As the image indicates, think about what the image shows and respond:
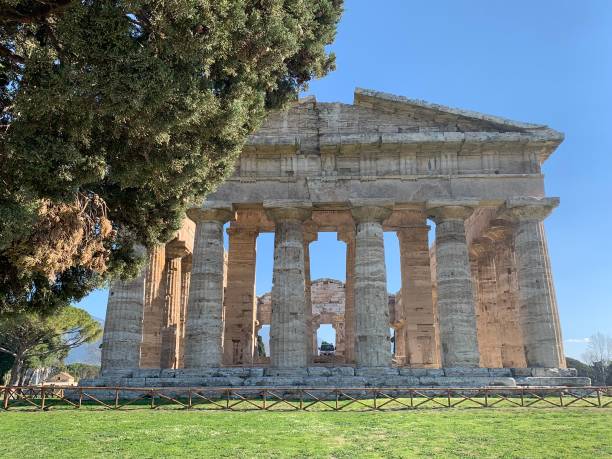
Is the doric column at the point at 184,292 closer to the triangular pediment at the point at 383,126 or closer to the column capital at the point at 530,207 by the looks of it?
the triangular pediment at the point at 383,126

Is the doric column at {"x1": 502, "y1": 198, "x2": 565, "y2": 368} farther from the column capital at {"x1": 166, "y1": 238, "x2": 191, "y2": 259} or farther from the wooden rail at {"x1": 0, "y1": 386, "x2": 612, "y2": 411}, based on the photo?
the column capital at {"x1": 166, "y1": 238, "x2": 191, "y2": 259}

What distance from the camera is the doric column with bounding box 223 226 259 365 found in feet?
86.7

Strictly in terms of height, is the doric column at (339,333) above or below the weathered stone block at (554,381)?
above

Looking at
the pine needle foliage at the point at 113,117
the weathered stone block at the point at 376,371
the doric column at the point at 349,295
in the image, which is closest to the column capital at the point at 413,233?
the doric column at the point at 349,295

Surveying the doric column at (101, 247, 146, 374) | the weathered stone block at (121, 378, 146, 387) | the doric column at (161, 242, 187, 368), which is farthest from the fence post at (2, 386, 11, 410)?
the doric column at (161, 242, 187, 368)

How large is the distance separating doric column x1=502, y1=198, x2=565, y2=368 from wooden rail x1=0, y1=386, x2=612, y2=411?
217cm

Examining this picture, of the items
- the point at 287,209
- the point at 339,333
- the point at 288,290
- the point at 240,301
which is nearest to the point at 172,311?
the point at 240,301

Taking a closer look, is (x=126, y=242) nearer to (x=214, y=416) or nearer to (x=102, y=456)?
(x=102, y=456)

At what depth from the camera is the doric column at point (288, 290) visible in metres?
21.1

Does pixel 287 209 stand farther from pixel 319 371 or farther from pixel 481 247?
pixel 481 247

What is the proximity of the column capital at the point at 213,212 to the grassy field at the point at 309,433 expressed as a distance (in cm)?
945

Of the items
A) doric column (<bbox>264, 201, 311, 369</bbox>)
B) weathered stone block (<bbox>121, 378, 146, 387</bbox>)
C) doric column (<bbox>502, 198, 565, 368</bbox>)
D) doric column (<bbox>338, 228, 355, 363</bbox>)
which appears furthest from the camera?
doric column (<bbox>338, 228, 355, 363</bbox>)

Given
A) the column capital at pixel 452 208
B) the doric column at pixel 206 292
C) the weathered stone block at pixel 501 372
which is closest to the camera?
the weathered stone block at pixel 501 372

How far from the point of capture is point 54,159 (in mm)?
7773
